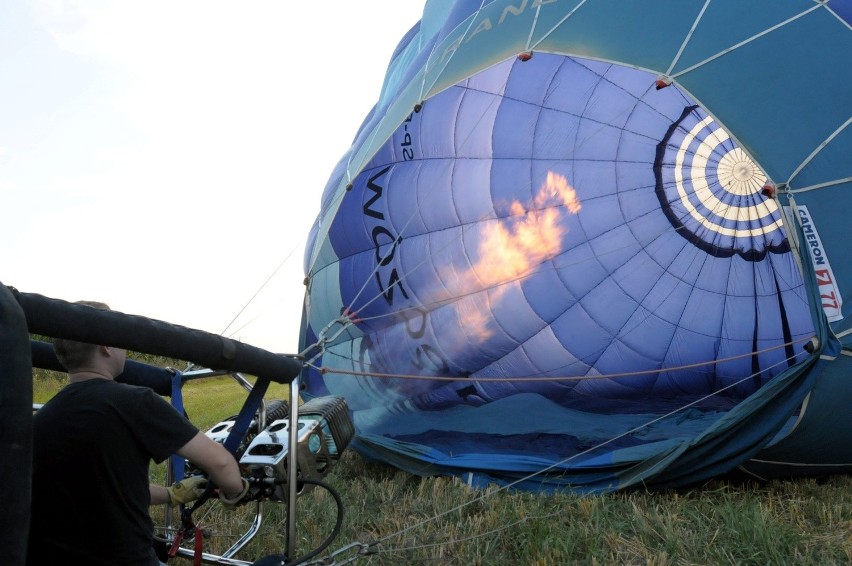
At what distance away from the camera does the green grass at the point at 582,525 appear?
2.72m

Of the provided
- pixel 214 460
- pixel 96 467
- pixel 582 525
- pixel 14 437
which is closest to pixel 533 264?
pixel 582 525

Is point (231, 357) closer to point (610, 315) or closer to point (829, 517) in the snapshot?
point (829, 517)

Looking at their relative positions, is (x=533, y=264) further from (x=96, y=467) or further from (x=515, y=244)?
(x=96, y=467)

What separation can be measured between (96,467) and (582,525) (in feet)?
6.63

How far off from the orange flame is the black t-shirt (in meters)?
3.77

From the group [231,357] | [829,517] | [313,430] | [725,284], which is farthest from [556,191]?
[231,357]

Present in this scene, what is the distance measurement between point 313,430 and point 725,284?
4162mm

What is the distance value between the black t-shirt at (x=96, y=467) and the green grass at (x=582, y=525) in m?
0.91

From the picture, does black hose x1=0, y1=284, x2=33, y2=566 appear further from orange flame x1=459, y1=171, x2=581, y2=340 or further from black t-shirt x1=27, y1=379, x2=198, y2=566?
orange flame x1=459, y1=171, x2=581, y2=340

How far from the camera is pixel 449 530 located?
10.0ft

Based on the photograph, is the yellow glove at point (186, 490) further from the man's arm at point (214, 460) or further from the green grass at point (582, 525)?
the green grass at point (582, 525)

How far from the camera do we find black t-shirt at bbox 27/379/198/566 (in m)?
1.67

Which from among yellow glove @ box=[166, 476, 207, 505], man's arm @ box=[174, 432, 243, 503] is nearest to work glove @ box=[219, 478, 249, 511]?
man's arm @ box=[174, 432, 243, 503]

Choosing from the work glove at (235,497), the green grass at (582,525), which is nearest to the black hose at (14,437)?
the work glove at (235,497)
